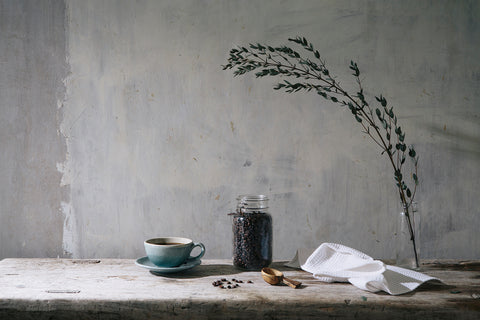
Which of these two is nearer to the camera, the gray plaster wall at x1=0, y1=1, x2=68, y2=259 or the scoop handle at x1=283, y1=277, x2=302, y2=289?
the scoop handle at x1=283, y1=277, x2=302, y2=289

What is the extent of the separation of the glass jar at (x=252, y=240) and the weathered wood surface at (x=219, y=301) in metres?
0.10

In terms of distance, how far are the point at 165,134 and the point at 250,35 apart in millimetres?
490

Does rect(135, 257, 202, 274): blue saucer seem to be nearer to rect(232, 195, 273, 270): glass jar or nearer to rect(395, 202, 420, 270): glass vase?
rect(232, 195, 273, 270): glass jar

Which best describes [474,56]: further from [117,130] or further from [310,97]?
[117,130]

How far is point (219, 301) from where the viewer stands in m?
0.88

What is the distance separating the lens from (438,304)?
2.79 feet

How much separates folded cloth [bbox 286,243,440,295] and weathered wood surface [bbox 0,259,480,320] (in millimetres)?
20

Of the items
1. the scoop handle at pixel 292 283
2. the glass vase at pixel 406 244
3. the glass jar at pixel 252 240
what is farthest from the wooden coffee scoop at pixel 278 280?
the glass vase at pixel 406 244

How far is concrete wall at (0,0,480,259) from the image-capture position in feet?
4.50

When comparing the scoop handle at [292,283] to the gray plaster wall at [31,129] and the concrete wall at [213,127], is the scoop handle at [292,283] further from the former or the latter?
the gray plaster wall at [31,129]

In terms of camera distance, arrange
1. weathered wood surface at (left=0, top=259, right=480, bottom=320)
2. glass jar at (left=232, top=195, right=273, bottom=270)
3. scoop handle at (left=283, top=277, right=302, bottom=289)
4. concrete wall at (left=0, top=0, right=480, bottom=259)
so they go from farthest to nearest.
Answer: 1. concrete wall at (left=0, top=0, right=480, bottom=259)
2. glass jar at (left=232, top=195, right=273, bottom=270)
3. scoop handle at (left=283, top=277, right=302, bottom=289)
4. weathered wood surface at (left=0, top=259, right=480, bottom=320)

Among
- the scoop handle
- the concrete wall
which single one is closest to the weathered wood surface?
the scoop handle

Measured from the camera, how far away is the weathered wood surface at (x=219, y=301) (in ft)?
2.81

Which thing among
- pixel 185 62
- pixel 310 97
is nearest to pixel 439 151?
pixel 310 97
